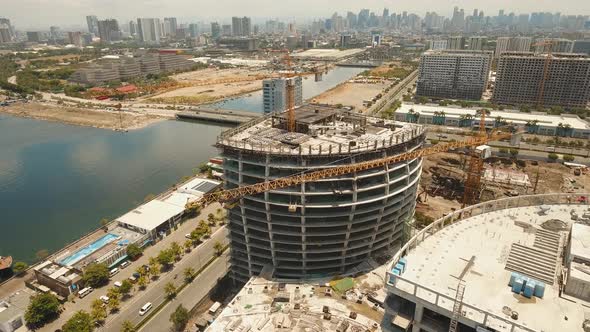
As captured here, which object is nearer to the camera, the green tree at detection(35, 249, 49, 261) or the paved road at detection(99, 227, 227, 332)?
the paved road at detection(99, 227, 227, 332)

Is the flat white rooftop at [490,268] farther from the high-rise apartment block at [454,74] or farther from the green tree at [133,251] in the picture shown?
the high-rise apartment block at [454,74]

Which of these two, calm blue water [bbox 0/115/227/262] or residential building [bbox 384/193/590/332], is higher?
residential building [bbox 384/193/590/332]

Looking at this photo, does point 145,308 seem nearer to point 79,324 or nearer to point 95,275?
point 79,324

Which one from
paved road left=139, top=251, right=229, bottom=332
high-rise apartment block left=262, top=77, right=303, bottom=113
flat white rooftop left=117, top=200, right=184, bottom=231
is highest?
high-rise apartment block left=262, top=77, right=303, bottom=113

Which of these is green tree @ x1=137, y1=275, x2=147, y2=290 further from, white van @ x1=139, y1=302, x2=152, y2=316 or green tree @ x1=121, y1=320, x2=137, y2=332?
green tree @ x1=121, y1=320, x2=137, y2=332

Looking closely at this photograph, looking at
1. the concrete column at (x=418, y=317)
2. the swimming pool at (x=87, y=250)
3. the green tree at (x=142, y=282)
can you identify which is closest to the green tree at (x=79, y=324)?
the green tree at (x=142, y=282)

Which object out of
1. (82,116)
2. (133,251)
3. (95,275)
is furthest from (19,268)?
(82,116)

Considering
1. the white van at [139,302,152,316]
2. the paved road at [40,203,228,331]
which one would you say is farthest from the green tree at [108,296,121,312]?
the white van at [139,302,152,316]
